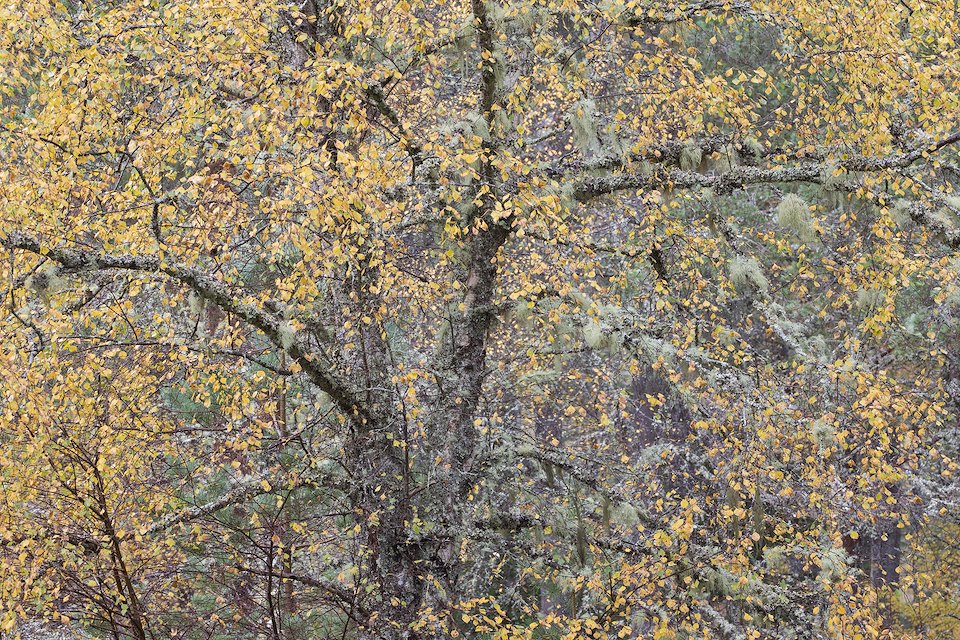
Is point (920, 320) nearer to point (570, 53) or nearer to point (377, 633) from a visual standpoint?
point (570, 53)

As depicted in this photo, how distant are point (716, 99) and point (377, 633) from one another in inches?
175

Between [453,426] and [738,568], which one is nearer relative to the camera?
[738,568]

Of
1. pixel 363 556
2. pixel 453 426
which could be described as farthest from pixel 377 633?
pixel 453 426

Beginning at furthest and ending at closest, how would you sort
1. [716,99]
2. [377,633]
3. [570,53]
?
[570,53]
[377,633]
[716,99]

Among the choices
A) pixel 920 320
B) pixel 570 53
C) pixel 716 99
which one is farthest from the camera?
pixel 920 320

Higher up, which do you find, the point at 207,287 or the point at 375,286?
the point at 375,286

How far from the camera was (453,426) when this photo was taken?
734 centimetres

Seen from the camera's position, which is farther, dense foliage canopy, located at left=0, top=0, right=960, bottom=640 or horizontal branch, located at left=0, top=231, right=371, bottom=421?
dense foliage canopy, located at left=0, top=0, right=960, bottom=640

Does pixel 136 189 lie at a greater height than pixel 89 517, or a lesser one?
greater

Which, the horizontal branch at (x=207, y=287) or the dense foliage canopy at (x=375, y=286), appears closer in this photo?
the horizontal branch at (x=207, y=287)

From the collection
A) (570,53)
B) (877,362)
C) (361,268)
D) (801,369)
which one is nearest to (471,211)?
(361,268)

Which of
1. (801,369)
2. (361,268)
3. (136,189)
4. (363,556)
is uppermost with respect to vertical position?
(136,189)

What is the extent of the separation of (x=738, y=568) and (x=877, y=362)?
5149mm

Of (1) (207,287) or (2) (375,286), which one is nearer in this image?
(1) (207,287)
